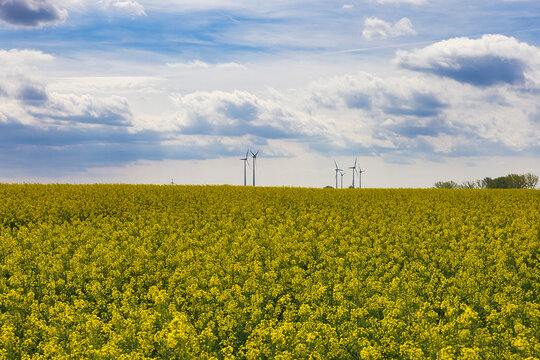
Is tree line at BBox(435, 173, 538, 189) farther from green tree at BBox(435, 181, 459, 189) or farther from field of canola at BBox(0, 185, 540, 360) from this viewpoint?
field of canola at BBox(0, 185, 540, 360)

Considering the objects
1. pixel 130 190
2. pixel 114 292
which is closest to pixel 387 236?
pixel 114 292

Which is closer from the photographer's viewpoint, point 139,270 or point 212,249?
point 139,270

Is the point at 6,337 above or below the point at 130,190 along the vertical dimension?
below

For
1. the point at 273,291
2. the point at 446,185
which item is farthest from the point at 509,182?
the point at 273,291

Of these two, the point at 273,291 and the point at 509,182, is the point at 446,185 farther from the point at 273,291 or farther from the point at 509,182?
the point at 273,291

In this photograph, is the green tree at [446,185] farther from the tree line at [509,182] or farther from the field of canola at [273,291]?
the field of canola at [273,291]

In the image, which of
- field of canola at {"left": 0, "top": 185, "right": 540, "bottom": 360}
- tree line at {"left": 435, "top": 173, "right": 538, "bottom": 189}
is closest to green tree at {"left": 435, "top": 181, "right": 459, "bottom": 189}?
tree line at {"left": 435, "top": 173, "right": 538, "bottom": 189}

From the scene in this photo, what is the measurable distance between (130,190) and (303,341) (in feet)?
145

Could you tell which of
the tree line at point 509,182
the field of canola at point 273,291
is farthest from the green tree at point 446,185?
the field of canola at point 273,291

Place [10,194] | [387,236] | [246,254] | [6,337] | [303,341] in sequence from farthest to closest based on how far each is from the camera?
[10,194] → [387,236] → [246,254] → [6,337] → [303,341]

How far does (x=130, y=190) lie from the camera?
52156mm

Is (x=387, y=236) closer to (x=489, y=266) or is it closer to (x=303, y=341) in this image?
(x=489, y=266)

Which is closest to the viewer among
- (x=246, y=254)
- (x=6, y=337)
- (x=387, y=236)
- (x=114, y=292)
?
(x=6, y=337)

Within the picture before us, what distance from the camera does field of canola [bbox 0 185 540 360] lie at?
11008 mm
